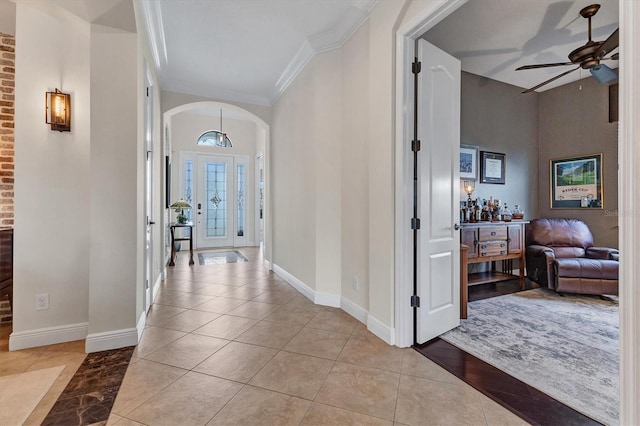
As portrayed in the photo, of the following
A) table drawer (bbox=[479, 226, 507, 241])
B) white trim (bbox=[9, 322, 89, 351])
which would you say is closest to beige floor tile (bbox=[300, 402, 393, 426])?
white trim (bbox=[9, 322, 89, 351])

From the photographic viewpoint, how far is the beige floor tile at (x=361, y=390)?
1642 mm

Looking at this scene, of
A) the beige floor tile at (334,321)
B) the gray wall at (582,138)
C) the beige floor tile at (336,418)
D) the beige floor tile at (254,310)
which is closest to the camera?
the beige floor tile at (336,418)

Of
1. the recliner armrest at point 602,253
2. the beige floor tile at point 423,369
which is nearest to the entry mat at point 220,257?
the beige floor tile at point 423,369

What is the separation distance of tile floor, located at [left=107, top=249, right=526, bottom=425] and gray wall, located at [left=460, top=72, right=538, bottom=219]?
3.01 metres

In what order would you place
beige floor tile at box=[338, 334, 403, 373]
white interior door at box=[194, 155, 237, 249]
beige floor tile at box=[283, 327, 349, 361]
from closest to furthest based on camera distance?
beige floor tile at box=[338, 334, 403, 373]
beige floor tile at box=[283, 327, 349, 361]
white interior door at box=[194, 155, 237, 249]

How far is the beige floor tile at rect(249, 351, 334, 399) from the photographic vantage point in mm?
1807

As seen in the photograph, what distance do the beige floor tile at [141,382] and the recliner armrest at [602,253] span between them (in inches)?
199

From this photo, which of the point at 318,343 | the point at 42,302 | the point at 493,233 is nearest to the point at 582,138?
the point at 493,233

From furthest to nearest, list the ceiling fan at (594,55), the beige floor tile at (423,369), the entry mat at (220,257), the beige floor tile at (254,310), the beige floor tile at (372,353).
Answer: the entry mat at (220,257)
the beige floor tile at (254,310)
the ceiling fan at (594,55)
the beige floor tile at (372,353)
the beige floor tile at (423,369)

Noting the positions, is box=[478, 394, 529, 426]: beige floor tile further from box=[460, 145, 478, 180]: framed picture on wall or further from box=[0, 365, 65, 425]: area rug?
box=[460, 145, 478, 180]: framed picture on wall

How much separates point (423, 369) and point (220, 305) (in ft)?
7.46

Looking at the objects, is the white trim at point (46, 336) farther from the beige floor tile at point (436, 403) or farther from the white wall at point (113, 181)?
the beige floor tile at point (436, 403)

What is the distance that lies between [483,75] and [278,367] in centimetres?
489

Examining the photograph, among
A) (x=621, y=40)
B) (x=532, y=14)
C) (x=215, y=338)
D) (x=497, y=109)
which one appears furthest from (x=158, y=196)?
(x=497, y=109)
